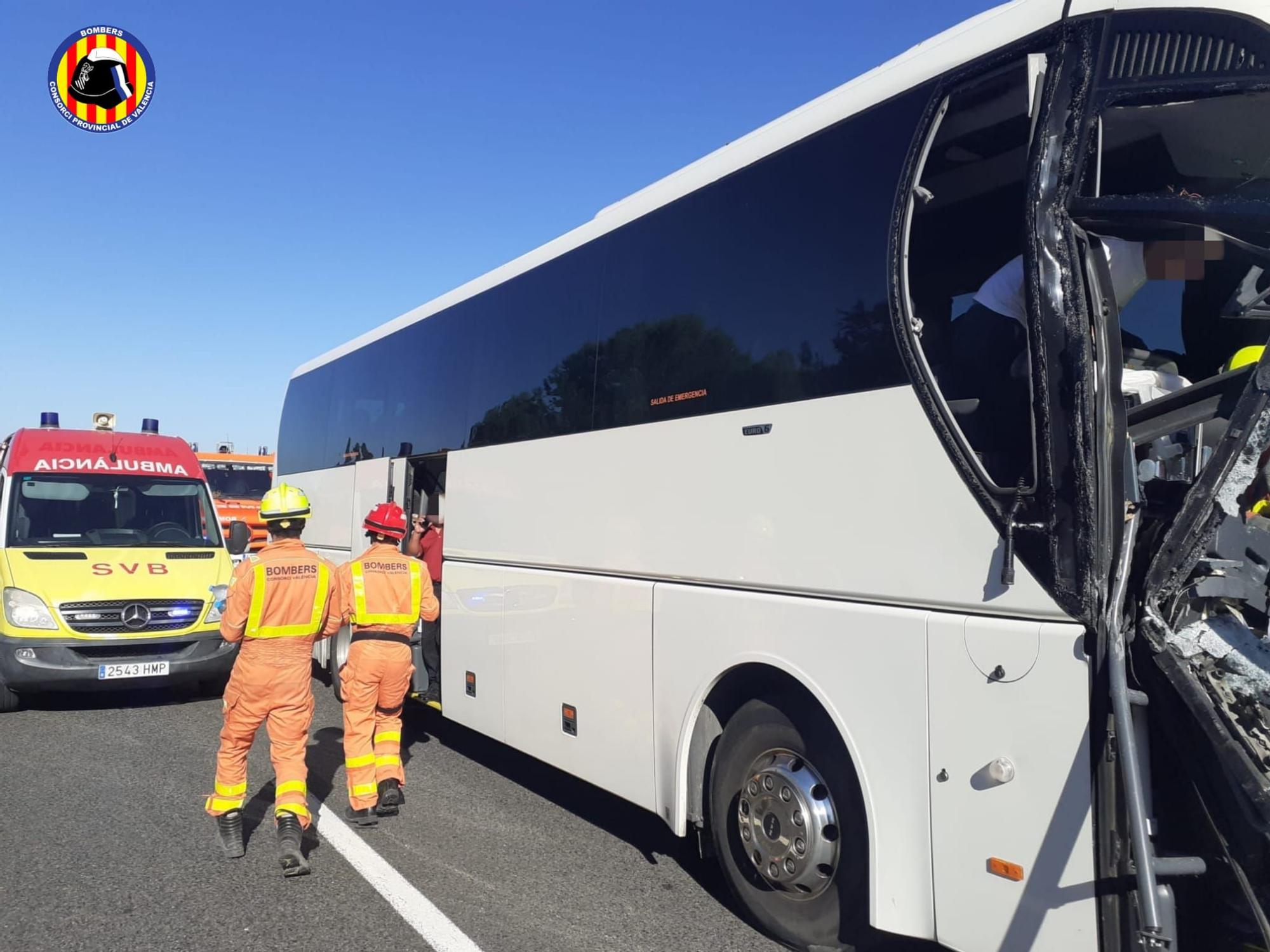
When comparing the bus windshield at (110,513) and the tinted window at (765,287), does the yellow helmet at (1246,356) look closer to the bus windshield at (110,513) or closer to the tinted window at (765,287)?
the tinted window at (765,287)

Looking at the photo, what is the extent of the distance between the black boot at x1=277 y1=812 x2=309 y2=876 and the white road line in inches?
10.9

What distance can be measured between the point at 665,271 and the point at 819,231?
48.9 inches

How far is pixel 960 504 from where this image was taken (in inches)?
136

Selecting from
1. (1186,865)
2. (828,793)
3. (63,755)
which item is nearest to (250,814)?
(63,755)

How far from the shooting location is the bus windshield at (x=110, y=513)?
981cm

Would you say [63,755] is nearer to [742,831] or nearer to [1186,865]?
[742,831]

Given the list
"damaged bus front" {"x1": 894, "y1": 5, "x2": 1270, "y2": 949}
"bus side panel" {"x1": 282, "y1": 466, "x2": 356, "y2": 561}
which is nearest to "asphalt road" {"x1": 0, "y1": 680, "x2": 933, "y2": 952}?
"damaged bus front" {"x1": 894, "y1": 5, "x2": 1270, "y2": 949}

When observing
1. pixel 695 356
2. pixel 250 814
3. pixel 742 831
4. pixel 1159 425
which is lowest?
pixel 250 814

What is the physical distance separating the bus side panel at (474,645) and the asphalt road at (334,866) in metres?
0.50

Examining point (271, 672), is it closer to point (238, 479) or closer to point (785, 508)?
point (785, 508)

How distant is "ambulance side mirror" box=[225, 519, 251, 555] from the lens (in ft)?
31.6

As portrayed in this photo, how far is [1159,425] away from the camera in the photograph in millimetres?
3234

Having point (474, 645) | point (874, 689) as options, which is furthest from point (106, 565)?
point (874, 689)

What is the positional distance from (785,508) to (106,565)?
763cm
